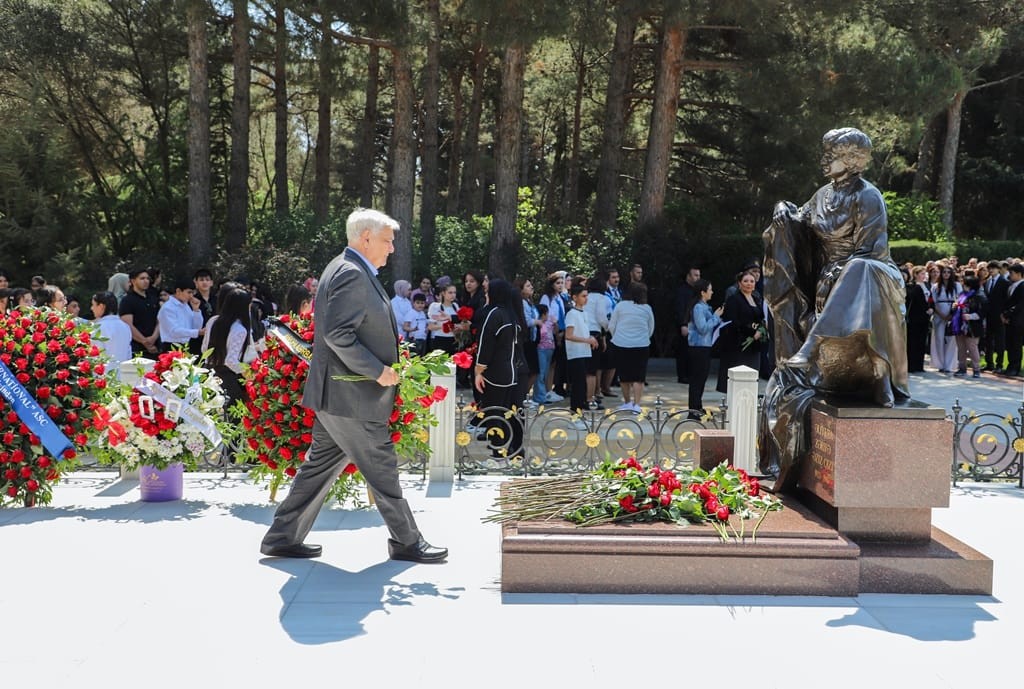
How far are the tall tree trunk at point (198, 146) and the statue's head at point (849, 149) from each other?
16.1 meters

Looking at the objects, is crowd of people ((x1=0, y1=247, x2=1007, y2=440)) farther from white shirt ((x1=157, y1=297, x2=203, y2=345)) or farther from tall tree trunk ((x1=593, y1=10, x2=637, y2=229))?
tall tree trunk ((x1=593, y1=10, x2=637, y2=229))

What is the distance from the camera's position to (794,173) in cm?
2650

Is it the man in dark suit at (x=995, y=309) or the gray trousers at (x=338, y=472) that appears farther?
the man in dark suit at (x=995, y=309)

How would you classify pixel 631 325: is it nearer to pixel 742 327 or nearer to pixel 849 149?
pixel 742 327

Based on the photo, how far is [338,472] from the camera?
6109 mm

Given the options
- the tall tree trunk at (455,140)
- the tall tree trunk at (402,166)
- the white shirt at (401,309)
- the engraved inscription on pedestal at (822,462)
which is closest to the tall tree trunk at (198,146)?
the tall tree trunk at (402,166)

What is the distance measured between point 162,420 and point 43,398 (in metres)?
0.82

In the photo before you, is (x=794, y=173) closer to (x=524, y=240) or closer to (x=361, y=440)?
(x=524, y=240)

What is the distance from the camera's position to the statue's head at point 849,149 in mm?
6531

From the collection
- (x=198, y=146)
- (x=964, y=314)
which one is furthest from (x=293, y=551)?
(x=198, y=146)

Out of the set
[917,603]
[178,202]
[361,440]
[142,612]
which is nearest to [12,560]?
[142,612]

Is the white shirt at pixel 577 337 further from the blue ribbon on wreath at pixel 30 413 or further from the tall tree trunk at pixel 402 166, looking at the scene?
the tall tree trunk at pixel 402 166

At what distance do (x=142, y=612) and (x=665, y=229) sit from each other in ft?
54.3

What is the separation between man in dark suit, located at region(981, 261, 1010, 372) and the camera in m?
17.8
